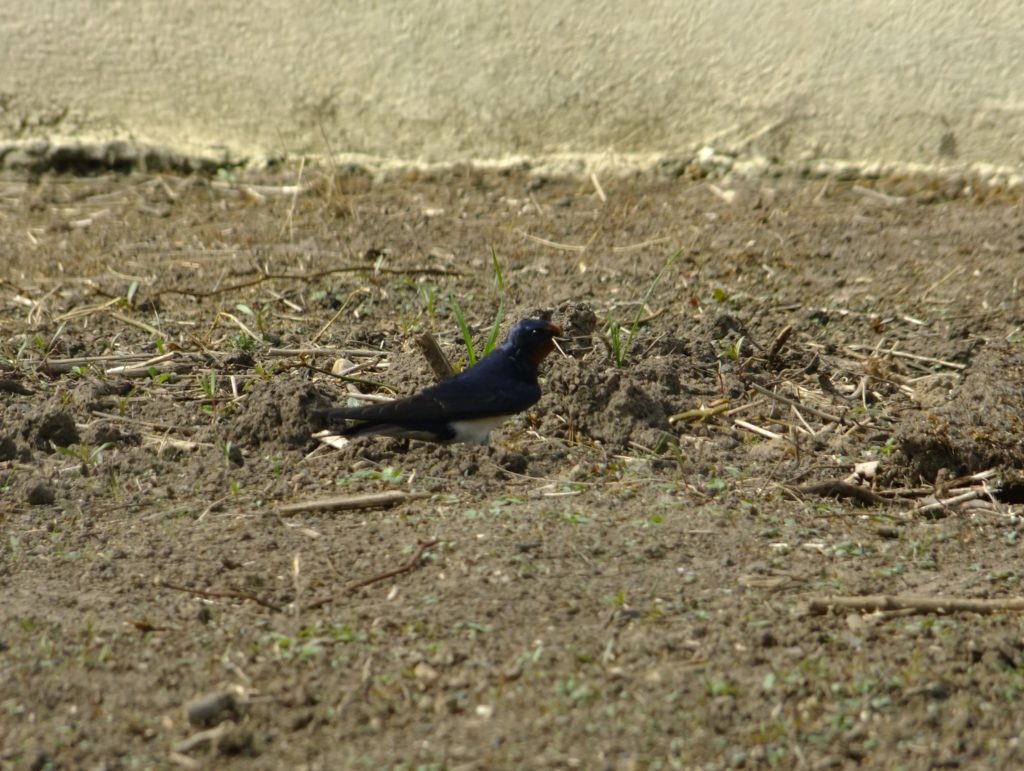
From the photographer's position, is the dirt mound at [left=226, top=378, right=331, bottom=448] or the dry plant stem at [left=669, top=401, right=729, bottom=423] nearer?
the dirt mound at [left=226, top=378, right=331, bottom=448]

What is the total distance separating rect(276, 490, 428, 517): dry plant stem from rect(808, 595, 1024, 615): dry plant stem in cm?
130

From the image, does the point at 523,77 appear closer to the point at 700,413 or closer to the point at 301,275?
the point at 301,275

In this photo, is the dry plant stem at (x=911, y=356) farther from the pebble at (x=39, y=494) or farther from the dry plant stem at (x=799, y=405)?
the pebble at (x=39, y=494)

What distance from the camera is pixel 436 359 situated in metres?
4.91

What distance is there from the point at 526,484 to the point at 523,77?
143 inches

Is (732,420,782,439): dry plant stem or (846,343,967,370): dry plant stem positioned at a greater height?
(846,343,967,370): dry plant stem

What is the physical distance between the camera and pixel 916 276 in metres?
6.23

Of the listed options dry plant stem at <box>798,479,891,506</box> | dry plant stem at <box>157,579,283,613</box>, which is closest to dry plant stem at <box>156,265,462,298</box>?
dry plant stem at <box>798,479,891,506</box>

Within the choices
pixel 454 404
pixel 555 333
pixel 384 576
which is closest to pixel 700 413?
pixel 555 333

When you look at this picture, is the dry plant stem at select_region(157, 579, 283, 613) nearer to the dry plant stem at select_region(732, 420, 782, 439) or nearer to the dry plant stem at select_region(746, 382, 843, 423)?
the dry plant stem at select_region(732, 420, 782, 439)

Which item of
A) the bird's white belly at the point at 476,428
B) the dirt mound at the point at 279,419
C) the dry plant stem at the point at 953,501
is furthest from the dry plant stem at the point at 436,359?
the dry plant stem at the point at 953,501

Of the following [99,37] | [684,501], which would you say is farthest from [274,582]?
[99,37]

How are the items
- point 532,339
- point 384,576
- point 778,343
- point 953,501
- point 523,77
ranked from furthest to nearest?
point 523,77 → point 778,343 → point 532,339 → point 953,501 → point 384,576

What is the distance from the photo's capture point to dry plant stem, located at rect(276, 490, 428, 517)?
4.09 metres
